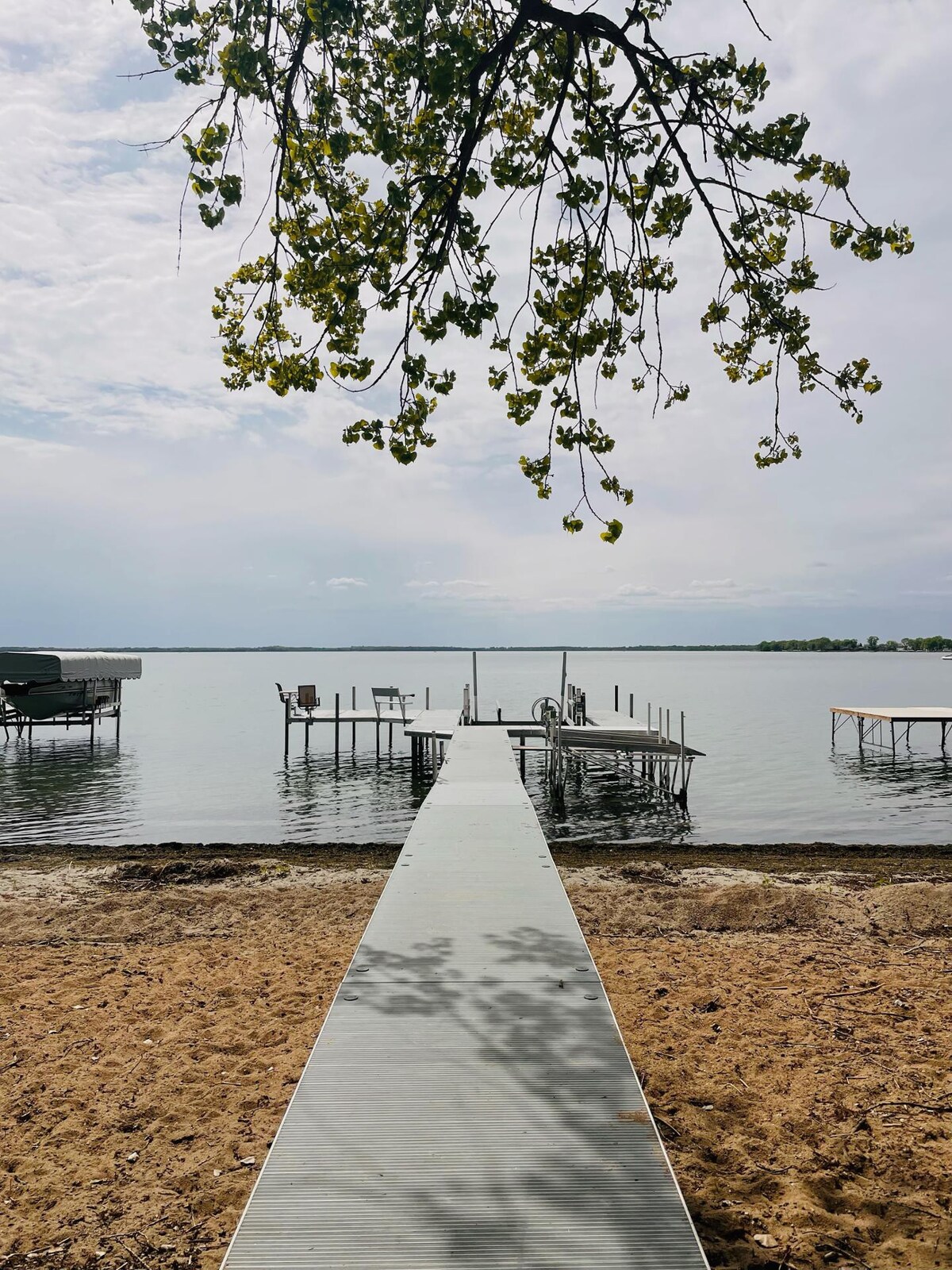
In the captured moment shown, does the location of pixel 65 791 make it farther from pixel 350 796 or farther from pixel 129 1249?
pixel 129 1249

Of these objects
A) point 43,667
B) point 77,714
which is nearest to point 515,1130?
point 43,667

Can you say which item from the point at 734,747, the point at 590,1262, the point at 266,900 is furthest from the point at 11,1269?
the point at 734,747

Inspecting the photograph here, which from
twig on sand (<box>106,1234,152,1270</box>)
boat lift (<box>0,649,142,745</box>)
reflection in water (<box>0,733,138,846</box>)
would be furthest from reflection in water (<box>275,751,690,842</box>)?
twig on sand (<box>106,1234,152,1270</box>)

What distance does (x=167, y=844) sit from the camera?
15.7 metres

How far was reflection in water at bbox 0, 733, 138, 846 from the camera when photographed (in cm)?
1881

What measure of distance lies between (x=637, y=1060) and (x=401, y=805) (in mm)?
17581

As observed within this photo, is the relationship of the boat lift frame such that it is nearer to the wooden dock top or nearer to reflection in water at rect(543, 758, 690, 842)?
reflection in water at rect(543, 758, 690, 842)

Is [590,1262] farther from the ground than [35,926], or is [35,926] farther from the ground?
[590,1262]

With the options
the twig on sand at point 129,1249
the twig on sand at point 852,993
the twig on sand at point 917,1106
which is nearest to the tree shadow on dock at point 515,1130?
the twig on sand at point 129,1249

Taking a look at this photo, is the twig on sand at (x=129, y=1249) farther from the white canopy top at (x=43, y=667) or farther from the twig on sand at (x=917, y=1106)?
the white canopy top at (x=43, y=667)

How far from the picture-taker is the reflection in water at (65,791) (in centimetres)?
1881

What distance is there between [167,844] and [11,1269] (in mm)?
13351

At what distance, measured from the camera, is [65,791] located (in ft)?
81.5

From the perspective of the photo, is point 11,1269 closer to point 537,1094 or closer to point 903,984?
point 537,1094
